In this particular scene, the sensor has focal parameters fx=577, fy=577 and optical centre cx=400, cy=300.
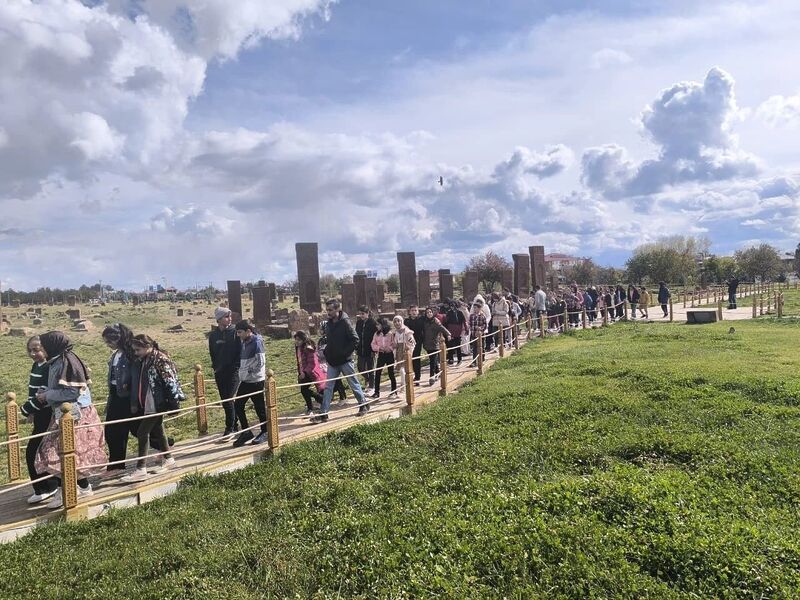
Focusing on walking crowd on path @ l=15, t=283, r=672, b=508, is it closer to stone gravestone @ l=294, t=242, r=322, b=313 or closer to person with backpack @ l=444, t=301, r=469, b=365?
person with backpack @ l=444, t=301, r=469, b=365

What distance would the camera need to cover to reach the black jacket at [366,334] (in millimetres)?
10195

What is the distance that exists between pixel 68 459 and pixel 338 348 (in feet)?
12.4

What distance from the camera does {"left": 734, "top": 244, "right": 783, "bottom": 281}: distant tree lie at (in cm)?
6131

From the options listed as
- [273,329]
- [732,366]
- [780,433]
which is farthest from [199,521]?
[273,329]

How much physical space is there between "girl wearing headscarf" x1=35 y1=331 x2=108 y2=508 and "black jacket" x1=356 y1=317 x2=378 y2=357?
507 cm

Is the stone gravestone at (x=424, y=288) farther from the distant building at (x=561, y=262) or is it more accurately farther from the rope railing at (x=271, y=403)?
the distant building at (x=561, y=262)

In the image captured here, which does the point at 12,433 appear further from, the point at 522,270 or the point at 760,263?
the point at 760,263

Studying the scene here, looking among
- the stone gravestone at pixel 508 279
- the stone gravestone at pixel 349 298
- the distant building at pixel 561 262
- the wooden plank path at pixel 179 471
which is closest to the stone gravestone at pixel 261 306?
the stone gravestone at pixel 349 298

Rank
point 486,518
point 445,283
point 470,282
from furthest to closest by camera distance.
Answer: point 445,283
point 470,282
point 486,518

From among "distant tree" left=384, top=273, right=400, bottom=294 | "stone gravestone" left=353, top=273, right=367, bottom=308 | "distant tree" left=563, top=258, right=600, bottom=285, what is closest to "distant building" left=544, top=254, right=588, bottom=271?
"distant tree" left=563, top=258, right=600, bottom=285

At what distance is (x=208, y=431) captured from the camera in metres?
9.12

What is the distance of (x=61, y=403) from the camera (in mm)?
5465

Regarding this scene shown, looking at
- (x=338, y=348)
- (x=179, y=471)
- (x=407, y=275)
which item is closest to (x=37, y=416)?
Answer: (x=179, y=471)

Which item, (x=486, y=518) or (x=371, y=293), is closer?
(x=486, y=518)
